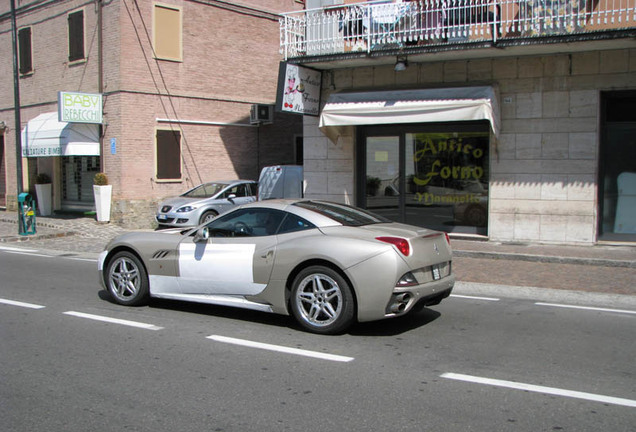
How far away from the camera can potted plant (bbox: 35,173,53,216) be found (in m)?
22.5

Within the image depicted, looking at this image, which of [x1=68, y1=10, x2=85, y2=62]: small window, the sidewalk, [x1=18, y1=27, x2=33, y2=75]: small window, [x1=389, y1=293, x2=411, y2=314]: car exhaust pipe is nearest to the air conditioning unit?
[x1=68, y1=10, x2=85, y2=62]: small window

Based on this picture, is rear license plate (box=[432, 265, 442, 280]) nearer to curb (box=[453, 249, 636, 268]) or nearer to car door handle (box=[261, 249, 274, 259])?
car door handle (box=[261, 249, 274, 259])

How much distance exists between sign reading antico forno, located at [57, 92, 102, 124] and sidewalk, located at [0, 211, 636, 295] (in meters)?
4.46

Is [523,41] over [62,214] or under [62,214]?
over

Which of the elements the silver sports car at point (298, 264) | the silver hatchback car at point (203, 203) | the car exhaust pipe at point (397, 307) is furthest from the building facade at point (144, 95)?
the car exhaust pipe at point (397, 307)

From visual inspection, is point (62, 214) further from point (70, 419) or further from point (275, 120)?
point (70, 419)

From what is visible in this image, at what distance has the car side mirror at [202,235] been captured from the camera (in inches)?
293

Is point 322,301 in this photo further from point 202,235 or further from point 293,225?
point 202,235

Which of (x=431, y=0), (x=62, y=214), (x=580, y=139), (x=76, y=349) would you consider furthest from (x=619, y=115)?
(x=62, y=214)

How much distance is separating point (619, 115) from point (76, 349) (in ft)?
38.6

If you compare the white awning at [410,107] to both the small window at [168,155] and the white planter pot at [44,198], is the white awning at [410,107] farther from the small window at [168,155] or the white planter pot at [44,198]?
the white planter pot at [44,198]

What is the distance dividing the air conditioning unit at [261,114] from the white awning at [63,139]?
5390 mm

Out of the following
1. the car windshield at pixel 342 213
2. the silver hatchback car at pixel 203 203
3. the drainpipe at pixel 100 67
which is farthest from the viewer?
the drainpipe at pixel 100 67

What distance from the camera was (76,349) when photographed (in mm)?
6215
